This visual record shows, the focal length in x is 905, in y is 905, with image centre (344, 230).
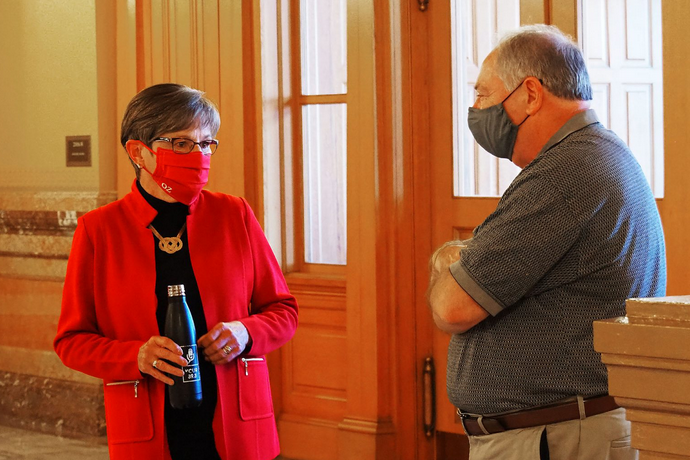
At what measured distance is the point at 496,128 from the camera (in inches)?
80.8

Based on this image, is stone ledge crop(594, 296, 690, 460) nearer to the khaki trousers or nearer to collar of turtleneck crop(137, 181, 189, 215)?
the khaki trousers

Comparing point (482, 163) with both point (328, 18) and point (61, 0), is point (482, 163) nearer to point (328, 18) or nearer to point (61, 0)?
point (328, 18)

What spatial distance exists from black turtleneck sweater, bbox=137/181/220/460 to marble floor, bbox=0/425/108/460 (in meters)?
2.73

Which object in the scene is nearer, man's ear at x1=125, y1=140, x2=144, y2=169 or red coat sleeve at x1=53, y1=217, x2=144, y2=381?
red coat sleeve at x1=53, y1=217, x2=144, y2=381

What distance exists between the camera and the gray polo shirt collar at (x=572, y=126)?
1919 millimetres

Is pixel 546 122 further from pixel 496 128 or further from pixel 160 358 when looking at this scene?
pixel 160 358

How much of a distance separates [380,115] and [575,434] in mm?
2521

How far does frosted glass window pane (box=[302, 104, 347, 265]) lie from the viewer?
452 cm

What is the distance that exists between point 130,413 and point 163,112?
707mm

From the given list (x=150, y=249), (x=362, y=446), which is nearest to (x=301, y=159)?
(x=362, y=446)

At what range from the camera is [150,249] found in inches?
85.4

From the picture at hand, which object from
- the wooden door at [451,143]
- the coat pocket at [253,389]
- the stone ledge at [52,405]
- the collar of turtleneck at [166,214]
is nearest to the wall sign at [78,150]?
the stone ledge at [52,405]

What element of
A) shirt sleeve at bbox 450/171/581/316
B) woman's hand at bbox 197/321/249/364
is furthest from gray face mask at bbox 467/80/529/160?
woman's hand at bbox 197/321/249/364

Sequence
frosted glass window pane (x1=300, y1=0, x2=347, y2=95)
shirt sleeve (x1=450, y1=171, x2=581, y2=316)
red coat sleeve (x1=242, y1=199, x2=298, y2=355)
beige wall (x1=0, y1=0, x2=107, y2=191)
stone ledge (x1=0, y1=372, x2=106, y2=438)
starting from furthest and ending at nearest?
A: beige wall (x1=0, y1=0, x2=107, y2=191), stone ledge (x1=0, y1=372, x2=106, y2=438), frosted glass window pane (x1=300, y1=0, x2=347, y2=95), red coat sleeve (x1=242, y1=199, x2=298, y2=355), shirt sleeve (x1=450, y1=171, x2=581, y2=316)
